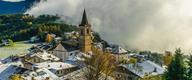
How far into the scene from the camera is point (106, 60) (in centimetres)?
3872

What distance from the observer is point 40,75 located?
48438 mm

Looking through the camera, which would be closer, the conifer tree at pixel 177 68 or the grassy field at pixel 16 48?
the conifer tree at pixel 177 68

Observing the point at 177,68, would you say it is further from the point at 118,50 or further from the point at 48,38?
the point at 48,38

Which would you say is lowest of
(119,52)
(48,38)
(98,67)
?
(119,52)

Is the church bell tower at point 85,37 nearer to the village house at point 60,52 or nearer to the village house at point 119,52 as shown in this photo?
the village house at point 60,52

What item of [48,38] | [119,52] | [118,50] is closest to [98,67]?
[119,52]

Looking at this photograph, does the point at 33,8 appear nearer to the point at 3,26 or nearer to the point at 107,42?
the point at 3,26

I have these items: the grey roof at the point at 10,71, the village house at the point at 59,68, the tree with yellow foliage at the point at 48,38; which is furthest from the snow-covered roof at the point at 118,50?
the tree with yellow foliage at the point at 48,38

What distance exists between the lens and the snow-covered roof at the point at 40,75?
4779 centimetres

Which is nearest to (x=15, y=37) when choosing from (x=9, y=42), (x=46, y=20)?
(x=9, y=42)

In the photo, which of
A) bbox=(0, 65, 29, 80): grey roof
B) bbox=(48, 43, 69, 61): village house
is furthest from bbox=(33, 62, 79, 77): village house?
bbox=(48, 43, 69, 61): village house

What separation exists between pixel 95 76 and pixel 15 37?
89.8 m

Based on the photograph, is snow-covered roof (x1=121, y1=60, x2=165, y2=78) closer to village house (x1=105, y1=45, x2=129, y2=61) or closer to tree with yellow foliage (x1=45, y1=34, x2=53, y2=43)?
village house (x1=105, y1=45, x2=129, y2=61)

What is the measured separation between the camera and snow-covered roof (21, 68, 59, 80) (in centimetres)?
4779
